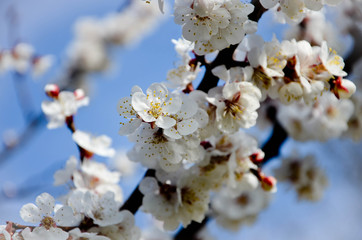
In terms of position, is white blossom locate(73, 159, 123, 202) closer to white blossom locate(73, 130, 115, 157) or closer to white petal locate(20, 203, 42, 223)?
white blossom locate(73, 130, 115, 157)

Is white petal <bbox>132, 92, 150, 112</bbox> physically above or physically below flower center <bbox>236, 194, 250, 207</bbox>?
above

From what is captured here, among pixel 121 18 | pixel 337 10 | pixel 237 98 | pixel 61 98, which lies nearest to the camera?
pixel 237 98

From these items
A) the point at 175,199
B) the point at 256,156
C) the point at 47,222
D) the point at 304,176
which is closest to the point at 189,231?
the point at 175,199

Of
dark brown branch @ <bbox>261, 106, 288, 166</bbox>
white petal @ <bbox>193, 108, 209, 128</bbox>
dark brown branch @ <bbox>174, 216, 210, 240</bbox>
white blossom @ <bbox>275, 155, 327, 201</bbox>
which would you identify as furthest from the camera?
white blossom @ <bbox>275, 155, 327, 201</bbox>

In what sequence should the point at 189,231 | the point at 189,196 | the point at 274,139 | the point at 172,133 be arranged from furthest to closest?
1. the point at 274,139
2. the point at 189,231
3. the point at 189,196
4. the point at 172,133

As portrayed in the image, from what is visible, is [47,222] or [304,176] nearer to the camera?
[47,222]

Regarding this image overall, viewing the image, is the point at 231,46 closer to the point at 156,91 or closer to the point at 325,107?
the point at 156,91

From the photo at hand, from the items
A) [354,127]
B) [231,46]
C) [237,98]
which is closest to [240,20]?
[231,46]

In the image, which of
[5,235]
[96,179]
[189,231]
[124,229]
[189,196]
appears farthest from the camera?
[189,231]

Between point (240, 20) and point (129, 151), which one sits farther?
point (129, 151)

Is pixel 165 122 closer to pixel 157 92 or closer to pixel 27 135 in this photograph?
pixel 157 92

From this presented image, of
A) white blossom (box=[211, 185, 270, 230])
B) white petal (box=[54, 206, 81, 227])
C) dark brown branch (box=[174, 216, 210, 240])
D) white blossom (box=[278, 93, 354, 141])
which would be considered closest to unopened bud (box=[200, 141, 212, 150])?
white petal (box=[54, 206, 81, 227])
